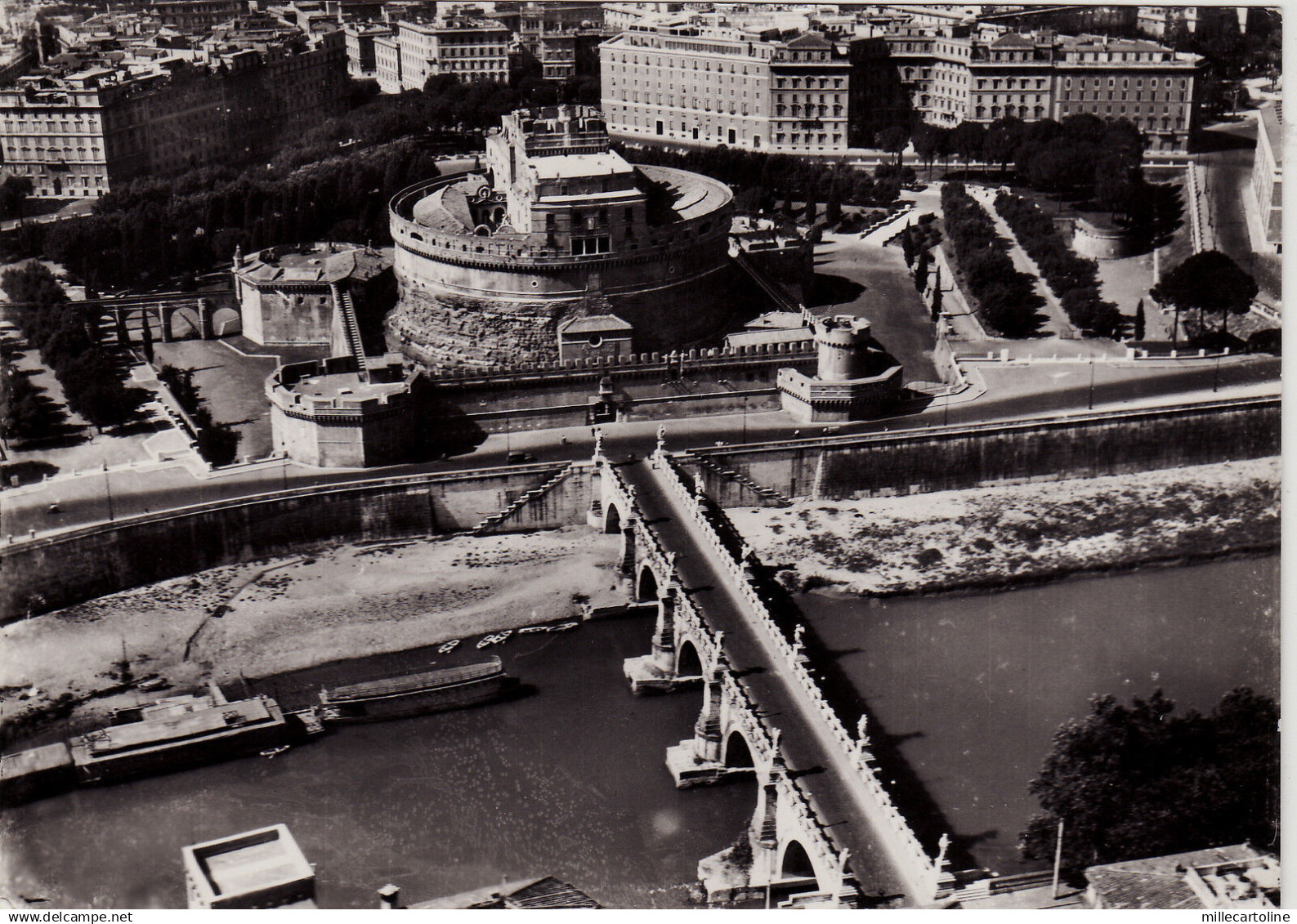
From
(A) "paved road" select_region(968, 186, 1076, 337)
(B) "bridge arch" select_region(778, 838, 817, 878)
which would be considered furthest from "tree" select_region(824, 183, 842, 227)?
(B) "bridge arch" select_region(778, 838, 817, 878)

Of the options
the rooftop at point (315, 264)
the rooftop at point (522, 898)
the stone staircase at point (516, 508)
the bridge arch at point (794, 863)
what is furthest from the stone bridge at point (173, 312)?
the bridge arch at point (794, 863)

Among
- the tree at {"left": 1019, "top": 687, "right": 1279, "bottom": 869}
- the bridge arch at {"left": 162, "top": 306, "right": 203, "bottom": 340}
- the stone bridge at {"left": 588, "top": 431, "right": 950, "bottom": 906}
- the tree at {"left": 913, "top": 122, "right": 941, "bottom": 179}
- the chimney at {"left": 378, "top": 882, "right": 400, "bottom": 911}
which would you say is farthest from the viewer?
the tree at {"left": 913, "top": 122, "right": 941, "bottom": 179}

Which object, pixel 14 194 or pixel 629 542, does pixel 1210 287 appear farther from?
pixel 14 194

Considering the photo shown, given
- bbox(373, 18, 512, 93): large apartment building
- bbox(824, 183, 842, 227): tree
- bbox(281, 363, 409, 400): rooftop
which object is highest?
bbox(373, 18, 512, 93): large apartment building

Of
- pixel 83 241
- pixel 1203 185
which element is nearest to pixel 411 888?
pixel 83 241

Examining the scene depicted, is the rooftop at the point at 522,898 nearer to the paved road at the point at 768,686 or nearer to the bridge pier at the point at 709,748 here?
the paved road at the point at 768,686

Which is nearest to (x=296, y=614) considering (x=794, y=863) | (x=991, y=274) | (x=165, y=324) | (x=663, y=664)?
(x=663, y=664)

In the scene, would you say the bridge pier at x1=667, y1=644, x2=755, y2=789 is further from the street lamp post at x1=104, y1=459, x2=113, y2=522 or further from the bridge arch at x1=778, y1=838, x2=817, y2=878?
the street lamp post at x1=104, y1=459, x2=113, y2=522
